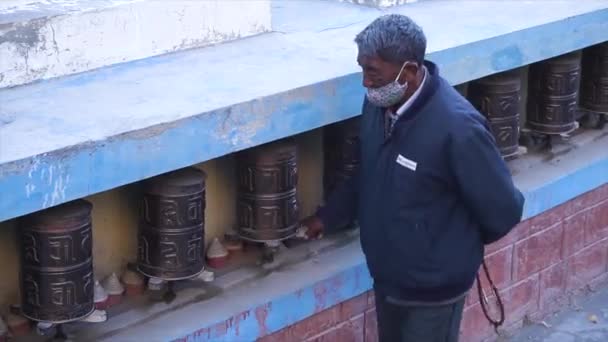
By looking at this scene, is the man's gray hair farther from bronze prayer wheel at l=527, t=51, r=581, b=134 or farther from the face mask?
bronze prayer wheel at l=527, t=51, r=581, b=134

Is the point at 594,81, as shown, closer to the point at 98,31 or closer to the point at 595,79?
Result: the point at 595,79

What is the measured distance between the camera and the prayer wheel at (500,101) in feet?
15.7

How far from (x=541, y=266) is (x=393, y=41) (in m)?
2.43

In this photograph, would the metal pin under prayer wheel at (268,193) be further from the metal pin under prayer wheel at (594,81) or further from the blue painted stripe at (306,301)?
the metal pin under prayer wheel at (594,81)

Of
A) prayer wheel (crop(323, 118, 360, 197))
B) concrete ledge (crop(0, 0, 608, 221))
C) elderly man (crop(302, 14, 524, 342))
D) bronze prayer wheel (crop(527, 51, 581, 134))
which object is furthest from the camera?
bronze prayer wheel (crop(527, 51, 581, 134))

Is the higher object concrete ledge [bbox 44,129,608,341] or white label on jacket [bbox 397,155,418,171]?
white label on jacket [bbox 397,155,418,171]

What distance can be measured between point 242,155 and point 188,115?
0.55 meters

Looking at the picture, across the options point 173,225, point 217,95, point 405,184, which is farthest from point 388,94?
point 173,225

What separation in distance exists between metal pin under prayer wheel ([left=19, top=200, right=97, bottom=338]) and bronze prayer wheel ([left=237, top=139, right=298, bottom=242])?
0.70 metres

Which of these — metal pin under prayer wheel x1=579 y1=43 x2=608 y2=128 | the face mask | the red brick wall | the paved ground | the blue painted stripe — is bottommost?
the paved ground

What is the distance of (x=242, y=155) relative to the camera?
12.9 feet

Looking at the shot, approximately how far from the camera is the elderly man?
3.23m

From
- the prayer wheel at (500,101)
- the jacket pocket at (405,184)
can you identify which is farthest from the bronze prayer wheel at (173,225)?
the prayer wheel at (500,101)

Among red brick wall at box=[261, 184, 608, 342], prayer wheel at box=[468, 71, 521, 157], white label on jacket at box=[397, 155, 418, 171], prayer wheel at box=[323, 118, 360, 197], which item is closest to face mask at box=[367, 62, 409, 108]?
white label on jacket at box=[397, 155, 418, 171]
